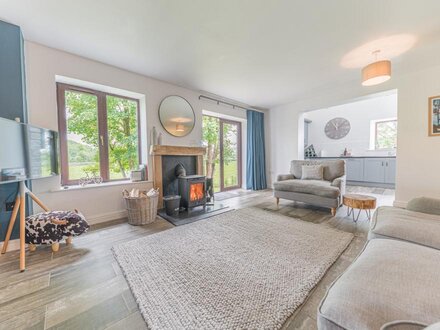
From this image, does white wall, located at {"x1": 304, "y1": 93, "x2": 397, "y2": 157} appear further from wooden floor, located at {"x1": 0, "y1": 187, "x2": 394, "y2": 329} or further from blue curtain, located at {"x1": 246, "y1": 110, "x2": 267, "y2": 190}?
wooden floor, located at {"x1": 0, "y1": 187, "x2": 394, "y2": 329}

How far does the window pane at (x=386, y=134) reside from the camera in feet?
17.7

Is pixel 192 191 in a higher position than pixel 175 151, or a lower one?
lower

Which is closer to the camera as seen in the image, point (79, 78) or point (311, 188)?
point (79, 78)

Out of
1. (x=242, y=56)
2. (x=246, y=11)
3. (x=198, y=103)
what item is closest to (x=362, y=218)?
(x=242, y=56)

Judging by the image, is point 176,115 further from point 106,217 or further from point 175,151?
point 106,217

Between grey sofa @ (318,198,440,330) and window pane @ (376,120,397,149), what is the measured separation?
5.70m

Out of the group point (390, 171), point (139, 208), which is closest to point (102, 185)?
point (139, 208)

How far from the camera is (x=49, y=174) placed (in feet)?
7.08

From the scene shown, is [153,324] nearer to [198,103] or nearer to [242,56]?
[242,56]

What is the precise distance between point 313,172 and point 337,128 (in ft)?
12.1

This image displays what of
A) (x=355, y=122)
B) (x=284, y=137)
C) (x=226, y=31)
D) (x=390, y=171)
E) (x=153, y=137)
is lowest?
(x=390, y=171)

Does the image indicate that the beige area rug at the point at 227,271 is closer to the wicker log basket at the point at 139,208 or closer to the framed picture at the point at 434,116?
the wicker log basket at the point at 139,208

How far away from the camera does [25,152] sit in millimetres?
1819

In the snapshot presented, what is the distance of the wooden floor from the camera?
1105 mm
